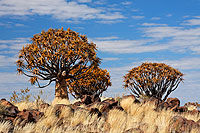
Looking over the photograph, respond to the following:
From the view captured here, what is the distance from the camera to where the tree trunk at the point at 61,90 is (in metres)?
18.4

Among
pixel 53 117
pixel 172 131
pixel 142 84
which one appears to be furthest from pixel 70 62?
pixel 172 131

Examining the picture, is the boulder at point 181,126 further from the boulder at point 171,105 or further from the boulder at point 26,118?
the boulder at point 26,118

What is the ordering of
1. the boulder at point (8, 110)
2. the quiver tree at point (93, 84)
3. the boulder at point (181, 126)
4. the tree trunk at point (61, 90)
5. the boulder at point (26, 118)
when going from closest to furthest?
the boulder at point (26, 118) → the boulder at point (181, 126) → the boulder at point (8, 110) → the tree trunk at point (61, 90) → the quiver tree at point (93, 84)

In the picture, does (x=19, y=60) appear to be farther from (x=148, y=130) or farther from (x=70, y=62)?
(x=148, y=130)

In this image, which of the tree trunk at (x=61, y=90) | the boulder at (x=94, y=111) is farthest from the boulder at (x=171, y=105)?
the tree trunk at (x=61, y=90)

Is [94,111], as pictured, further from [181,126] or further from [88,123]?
[181,126]

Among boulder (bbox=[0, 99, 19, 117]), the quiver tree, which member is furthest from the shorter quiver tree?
boulder (bbox=[0, 99, 19, 117])

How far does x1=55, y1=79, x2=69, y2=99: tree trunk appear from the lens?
1842cm

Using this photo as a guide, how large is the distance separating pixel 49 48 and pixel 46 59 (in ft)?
2.34

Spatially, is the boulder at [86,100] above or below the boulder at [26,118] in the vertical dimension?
above

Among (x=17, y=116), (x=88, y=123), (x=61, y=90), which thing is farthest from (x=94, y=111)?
(x=61, y=90)

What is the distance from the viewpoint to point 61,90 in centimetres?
1847

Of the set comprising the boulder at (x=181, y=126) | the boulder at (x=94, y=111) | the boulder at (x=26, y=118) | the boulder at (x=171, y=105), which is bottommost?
the boulder at (x=181, y=126)

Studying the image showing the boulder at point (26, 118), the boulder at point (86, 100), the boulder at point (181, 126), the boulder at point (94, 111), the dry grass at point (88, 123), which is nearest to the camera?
the dry grass at point (88, 123)
